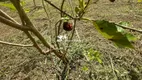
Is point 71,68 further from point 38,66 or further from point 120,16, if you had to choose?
point 120,16

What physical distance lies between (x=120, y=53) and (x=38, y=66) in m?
0.54

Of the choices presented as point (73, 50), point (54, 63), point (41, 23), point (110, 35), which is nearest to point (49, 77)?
point (54, 63)

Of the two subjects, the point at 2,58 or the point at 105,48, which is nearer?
the point at 105,48

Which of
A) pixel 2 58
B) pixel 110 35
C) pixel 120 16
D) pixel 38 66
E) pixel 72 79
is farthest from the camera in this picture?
pixel 120 16

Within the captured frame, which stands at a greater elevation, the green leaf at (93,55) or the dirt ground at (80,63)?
the green leaf at (93,55)

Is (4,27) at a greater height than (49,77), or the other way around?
(49,77)

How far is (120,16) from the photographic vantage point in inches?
A: 81.0

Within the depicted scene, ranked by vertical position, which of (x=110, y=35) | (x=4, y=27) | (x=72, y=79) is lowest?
(x=4, y=27)

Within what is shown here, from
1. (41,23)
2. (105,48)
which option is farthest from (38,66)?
(41,23)

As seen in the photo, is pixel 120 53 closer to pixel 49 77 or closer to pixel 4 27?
pixel 49 77

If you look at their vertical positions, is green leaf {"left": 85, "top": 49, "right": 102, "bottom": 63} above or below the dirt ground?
above

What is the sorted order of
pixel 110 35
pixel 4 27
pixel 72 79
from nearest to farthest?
pixel 110 35 < pixel 72 79 < pixel 4 27

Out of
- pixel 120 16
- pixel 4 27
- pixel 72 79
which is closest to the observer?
pixel 72 79

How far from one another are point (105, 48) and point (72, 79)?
1.11 ft
